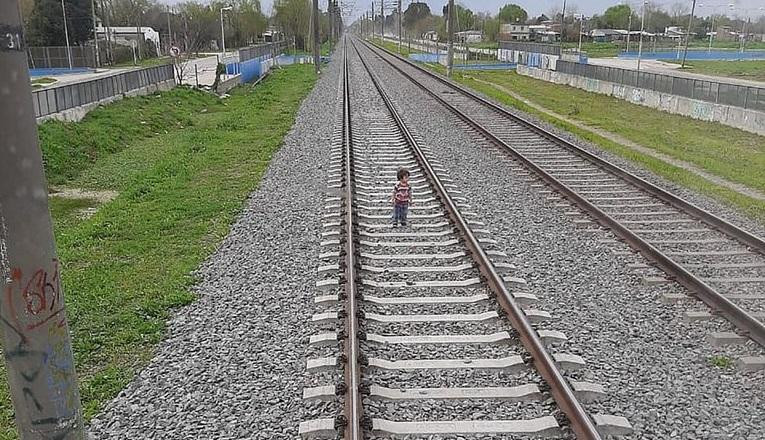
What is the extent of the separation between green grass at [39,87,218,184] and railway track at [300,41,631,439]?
9441mm

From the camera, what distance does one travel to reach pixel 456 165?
16344 millimetres

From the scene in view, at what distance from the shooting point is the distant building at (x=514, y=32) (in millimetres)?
115750

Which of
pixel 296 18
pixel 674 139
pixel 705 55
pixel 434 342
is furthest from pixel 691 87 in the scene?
pixel 296 18

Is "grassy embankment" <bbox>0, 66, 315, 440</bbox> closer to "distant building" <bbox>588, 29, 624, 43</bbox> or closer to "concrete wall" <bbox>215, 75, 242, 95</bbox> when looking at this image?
"concrete wall" <bbox>215, 75, 242, 95</bbox>

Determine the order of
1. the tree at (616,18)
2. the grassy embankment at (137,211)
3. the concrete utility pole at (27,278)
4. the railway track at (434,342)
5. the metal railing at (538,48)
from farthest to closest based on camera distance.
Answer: the tree at (616,18), the metal railing at (538,48), the grassy embankment at (137,211), the railway track at (434,342), the concrete utility pole at (27,278)

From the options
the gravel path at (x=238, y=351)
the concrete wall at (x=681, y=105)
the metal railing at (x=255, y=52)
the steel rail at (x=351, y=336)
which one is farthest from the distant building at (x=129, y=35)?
the gravel path at (x=238, y=351)

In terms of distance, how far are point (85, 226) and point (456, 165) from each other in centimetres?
789

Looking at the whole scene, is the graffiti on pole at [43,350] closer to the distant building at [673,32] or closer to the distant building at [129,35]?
the distant building at [129,35]

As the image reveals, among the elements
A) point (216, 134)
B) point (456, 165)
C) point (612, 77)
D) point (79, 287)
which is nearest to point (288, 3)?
point (612, 77)

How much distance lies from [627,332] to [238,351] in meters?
3.82

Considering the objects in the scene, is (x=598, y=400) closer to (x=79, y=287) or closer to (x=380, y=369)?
(x=380, y=369)

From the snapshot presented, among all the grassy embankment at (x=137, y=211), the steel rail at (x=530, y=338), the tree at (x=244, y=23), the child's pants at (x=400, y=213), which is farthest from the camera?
the tree at (x=244, y=23)

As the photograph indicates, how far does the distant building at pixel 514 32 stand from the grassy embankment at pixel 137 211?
92456 mm

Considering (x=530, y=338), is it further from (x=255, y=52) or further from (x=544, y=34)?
(x=544, y=34)
